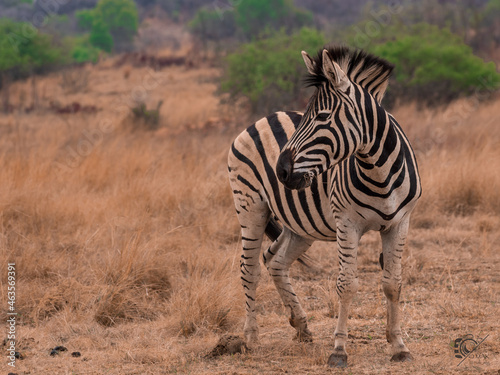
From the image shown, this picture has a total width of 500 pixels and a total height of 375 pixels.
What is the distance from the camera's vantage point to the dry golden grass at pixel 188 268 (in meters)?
4.27

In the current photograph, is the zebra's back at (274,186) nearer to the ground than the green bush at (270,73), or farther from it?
nearer to the ground

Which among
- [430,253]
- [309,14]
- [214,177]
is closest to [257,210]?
[430,253]

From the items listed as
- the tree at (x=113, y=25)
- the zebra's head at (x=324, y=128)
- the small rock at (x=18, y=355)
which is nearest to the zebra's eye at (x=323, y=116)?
the zebra's head at (x=324, y=128)

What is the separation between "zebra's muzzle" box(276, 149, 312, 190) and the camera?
3.41 meters

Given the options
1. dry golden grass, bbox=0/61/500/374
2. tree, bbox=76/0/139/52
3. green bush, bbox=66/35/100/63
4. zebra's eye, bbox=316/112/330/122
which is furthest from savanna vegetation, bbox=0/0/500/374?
tree, bbox=76/0/139/52

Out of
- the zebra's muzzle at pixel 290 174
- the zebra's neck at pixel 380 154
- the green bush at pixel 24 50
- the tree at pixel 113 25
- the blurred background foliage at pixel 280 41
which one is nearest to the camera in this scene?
the zebra's muzzle at pixel 290 174

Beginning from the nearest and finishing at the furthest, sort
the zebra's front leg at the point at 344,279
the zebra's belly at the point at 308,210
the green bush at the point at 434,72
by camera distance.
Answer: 1. the zebra's front leg at the point at 344,279
2. the zebra's belly at the point at 308,210
3. the green bush at the point at 434,72

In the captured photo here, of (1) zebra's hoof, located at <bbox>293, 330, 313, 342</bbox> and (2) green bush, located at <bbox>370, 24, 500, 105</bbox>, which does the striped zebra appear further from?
(2) green bush, located at <bbox>370, 24, 500, 105</bbox>

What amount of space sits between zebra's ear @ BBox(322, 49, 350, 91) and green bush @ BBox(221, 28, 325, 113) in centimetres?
1096

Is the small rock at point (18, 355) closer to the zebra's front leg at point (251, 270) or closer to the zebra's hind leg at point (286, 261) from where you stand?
the zebra's front leg at point (251, 270)

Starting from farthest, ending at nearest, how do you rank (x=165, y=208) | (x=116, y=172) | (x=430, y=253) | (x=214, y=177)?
(x=116, y=172) < (x=214, y=177) < (x=165, y=208) < (x=430, y=253)

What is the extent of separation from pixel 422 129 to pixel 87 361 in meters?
8.00

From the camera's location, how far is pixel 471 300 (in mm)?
5059

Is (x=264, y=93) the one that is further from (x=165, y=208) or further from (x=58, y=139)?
(x=165, y=208)
